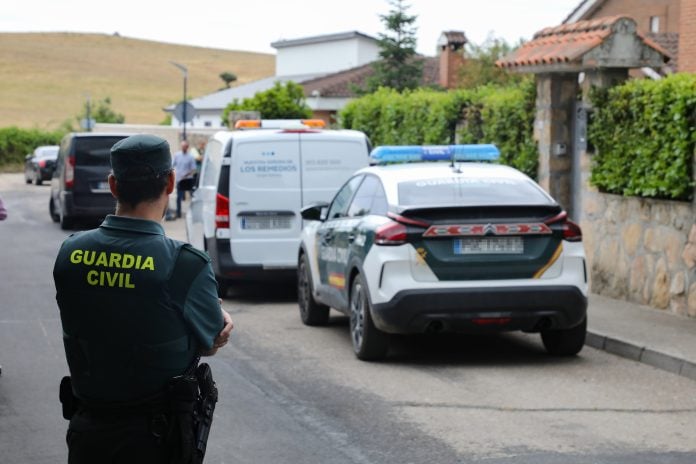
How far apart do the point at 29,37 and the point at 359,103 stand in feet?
487

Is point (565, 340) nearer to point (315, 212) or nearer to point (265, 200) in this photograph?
point (315, 212)

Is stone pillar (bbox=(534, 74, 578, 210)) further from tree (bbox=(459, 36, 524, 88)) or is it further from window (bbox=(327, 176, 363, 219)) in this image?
tree (bbox=(459, 36, 524, 88))

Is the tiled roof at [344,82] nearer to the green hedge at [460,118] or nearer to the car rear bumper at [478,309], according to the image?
the green hedge at [460,118]

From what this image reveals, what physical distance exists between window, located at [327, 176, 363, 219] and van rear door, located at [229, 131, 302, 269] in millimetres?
2460

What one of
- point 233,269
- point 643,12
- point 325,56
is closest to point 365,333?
point 233,269

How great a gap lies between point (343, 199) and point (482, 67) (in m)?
41.9

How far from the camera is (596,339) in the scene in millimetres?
11773

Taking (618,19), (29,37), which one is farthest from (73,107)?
(618,19)

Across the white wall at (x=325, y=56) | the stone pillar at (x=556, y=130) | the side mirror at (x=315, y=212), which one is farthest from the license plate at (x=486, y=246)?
the white wall at (x=325, y=56)

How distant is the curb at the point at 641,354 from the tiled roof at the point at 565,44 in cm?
466

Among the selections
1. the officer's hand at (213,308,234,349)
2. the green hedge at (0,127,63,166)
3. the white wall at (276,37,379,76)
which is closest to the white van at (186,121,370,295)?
the officer's hand at (213,308,234,349)

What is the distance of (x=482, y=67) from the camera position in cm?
5359

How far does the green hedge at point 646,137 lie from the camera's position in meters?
13.3

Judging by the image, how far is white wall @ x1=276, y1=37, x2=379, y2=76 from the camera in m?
79.1
